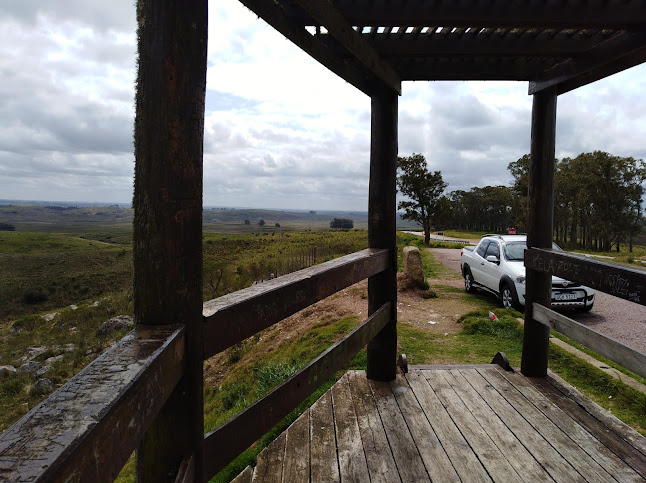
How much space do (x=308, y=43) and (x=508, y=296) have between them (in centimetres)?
854

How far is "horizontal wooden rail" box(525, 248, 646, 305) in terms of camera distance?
2596 mm

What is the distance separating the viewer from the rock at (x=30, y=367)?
57.7 feet

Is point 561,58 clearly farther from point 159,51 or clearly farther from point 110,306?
point 110,306

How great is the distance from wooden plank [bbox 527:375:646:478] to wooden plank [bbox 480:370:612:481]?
0.69 ft

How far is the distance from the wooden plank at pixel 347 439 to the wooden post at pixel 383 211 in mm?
445

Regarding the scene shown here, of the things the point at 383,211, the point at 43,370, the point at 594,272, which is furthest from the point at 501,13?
the point at 43,370

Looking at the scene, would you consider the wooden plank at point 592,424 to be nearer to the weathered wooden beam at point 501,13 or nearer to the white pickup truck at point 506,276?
the weathered wooden beam at point 501,13

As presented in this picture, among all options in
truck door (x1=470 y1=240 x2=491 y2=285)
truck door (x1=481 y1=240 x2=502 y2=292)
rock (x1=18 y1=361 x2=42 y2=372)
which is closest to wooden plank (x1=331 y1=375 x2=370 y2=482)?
truck door (x1=481 y1=240 x2=502 y2=292)

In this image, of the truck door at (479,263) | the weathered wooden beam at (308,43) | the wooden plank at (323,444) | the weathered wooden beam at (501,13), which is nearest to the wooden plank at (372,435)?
the wooden plank at (323,444)

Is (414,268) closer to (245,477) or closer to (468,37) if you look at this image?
(468,37)

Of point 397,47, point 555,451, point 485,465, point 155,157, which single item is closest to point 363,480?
point 485,465

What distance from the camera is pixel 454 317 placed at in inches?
331

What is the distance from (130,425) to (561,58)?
4208mm

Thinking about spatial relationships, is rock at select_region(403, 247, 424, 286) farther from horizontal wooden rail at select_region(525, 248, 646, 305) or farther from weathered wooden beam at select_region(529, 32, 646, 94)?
weathered wooden beam at select_region(529, 32, 646, 94)
